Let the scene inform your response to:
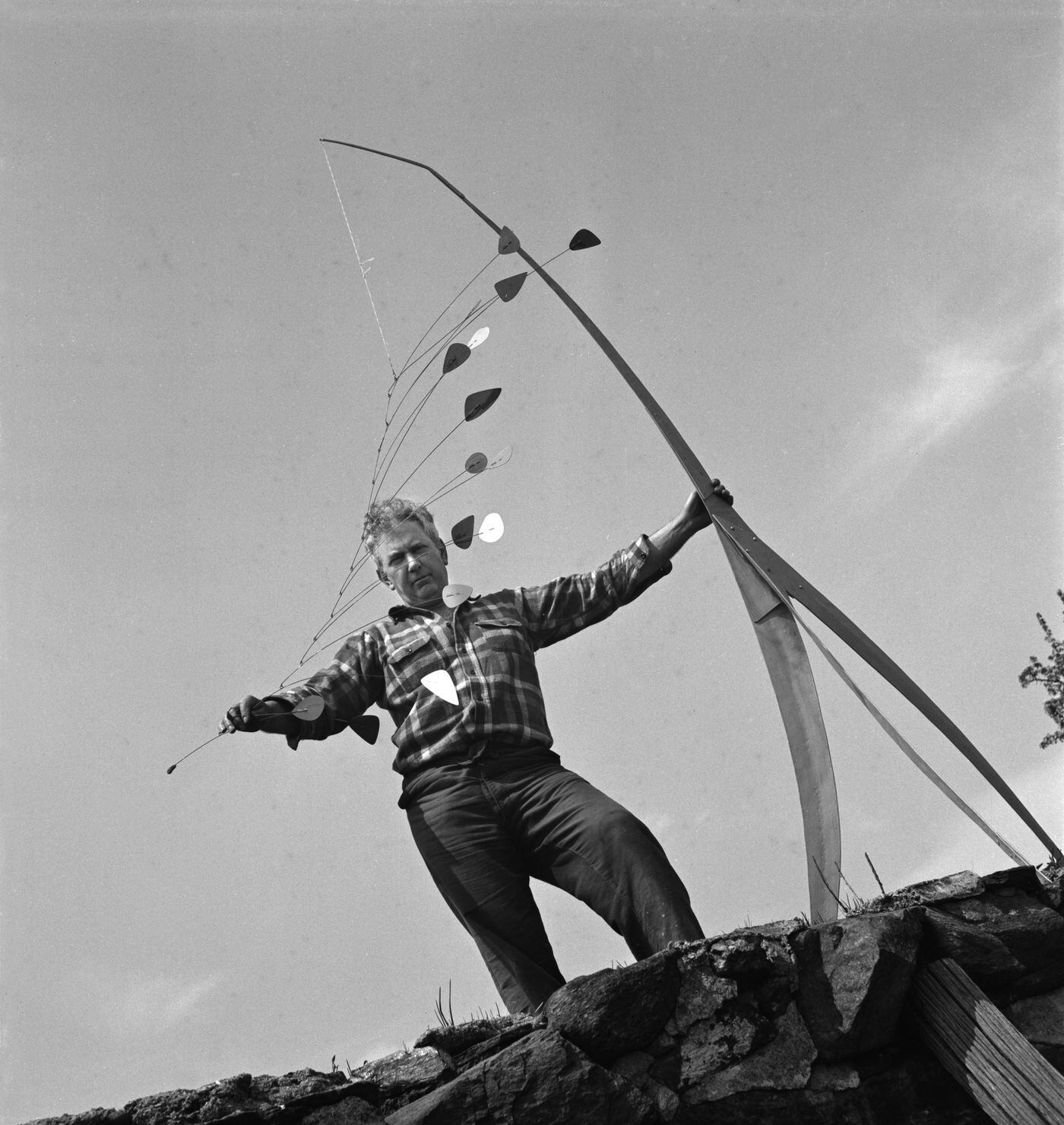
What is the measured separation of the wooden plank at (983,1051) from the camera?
2678 millimetres

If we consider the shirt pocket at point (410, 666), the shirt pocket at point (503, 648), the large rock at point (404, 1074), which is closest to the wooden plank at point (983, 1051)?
the large rock at point (404, 1074)

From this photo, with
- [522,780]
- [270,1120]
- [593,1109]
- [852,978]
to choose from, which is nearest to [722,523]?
[522,780]

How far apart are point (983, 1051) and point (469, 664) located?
211 centimetres

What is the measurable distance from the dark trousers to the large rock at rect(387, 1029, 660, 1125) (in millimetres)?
945

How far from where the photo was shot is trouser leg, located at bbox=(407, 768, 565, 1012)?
146 inches

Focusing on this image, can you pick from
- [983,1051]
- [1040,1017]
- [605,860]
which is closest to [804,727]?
[605,860]

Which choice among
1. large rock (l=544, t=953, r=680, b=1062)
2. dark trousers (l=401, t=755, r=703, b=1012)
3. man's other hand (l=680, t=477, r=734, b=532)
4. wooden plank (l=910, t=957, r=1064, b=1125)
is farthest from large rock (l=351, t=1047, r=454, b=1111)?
man's other hand (l=680, t=477, r=734, b=532)

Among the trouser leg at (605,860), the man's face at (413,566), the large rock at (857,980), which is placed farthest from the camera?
the man's face at (413,566)

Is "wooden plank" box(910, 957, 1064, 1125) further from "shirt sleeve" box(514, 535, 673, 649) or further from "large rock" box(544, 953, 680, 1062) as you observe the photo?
"shirt sleeve" box(514, 535, 673, 649)

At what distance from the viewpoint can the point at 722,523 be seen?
423 cm

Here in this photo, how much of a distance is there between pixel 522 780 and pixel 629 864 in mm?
496

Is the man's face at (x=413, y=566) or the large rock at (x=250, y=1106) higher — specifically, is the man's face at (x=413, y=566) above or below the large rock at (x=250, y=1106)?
above

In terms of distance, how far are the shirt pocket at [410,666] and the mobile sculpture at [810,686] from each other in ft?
3.87

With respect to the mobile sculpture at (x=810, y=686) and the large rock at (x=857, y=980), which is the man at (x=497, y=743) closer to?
the mobile sculpture at (x=810, y=686)
